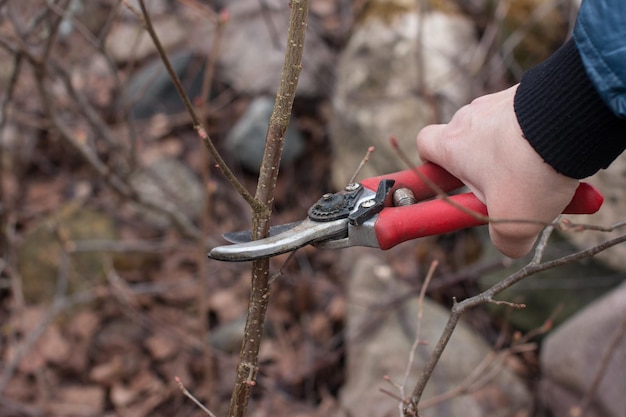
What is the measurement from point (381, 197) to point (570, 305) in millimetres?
2063

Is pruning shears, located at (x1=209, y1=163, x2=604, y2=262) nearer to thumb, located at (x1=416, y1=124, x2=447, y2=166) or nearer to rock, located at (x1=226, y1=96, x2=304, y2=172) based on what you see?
thumb, located at (x1=416, y1=124, x2=447, y2=166)

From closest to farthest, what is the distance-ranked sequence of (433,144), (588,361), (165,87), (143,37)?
1. (433,144)
2. (588,361)
3. (165,87)
4. (143,37)

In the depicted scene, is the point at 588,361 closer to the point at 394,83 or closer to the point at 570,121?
the point at 570,121

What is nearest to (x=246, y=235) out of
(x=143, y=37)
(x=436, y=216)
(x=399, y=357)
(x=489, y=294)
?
(x=436, y=216)

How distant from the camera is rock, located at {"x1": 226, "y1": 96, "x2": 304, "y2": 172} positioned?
3990mm

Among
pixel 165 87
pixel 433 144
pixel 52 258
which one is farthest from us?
pixel 165 87

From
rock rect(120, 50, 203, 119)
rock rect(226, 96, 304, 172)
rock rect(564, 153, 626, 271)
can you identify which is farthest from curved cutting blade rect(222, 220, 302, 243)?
rock rect(120, 50, 203, 119)

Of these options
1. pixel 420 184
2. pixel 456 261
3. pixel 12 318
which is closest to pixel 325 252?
pixel 456 261

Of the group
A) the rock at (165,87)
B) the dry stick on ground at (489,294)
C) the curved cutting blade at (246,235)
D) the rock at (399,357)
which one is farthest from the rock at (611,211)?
the rock at (165,87)

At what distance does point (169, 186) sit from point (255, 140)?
598 mm

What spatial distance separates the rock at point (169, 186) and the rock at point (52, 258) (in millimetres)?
315

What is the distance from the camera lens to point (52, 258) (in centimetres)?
343

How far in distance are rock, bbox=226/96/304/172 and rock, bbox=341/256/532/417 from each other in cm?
109

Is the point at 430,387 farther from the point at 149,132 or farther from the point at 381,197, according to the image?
the point at 149,132
